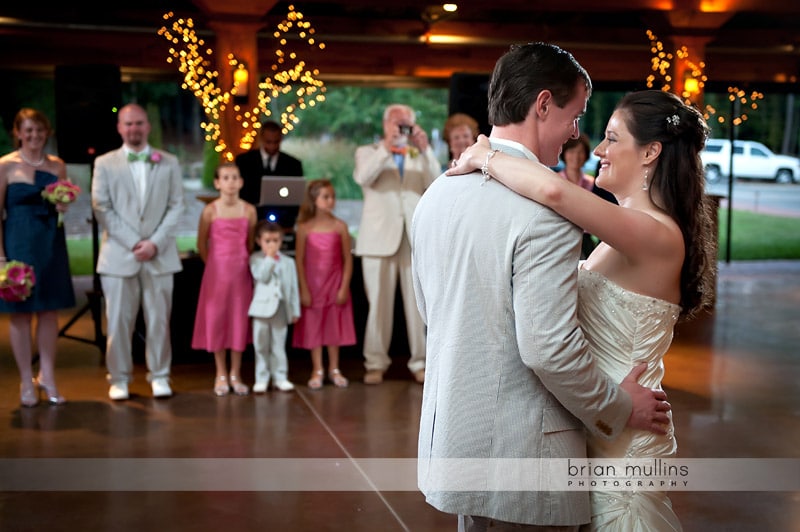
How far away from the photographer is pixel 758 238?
14.4 m

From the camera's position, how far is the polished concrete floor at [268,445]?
3.78 meters

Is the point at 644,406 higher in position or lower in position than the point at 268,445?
higher

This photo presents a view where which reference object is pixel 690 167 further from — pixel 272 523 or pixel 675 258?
pixel 272 523

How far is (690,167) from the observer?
2.05m

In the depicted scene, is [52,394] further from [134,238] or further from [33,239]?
[134,238]

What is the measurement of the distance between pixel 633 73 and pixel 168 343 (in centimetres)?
833

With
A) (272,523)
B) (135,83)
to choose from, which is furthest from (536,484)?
(135,83)

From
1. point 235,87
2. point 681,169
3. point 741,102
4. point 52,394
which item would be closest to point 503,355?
point 681,169

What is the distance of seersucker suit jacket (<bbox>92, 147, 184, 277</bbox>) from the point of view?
5496 mm

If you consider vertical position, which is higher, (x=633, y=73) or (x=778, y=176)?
(x=633, y=73)

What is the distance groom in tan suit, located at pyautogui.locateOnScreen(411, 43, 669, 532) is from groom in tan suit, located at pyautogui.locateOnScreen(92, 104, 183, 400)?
3927mm

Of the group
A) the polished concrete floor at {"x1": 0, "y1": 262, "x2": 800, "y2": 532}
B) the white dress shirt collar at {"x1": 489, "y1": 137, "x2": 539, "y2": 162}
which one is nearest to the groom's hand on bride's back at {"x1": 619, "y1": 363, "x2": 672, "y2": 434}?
the white dress shirt collar at {"x1": 489, "y1": 137, "x2": 539, "y2": 162}

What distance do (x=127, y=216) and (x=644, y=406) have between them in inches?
164

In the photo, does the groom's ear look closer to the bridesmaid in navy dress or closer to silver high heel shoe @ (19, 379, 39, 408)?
the bridesmaid in navy dress
